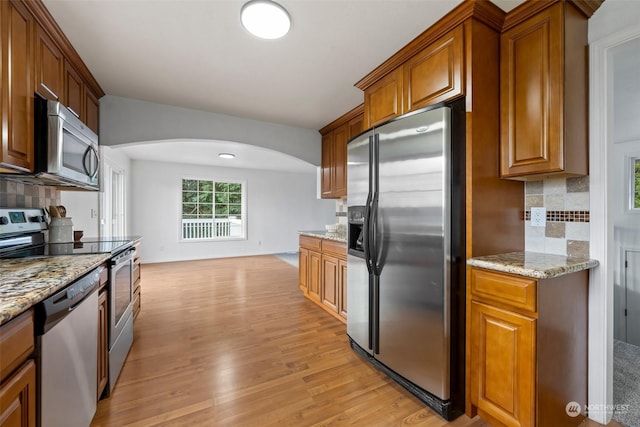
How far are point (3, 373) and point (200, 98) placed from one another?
2.67m

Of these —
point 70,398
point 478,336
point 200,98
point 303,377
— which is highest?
point 200,98

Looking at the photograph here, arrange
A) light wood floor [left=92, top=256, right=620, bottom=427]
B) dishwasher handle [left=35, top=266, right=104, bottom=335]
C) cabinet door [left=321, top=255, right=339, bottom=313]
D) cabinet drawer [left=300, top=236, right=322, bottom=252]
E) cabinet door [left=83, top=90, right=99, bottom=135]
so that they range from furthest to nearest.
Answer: cabinet drawer [left=300, top=236, right=322, bottom=252] → cabinet door [left=321, top=255, right=339, bottom=313] → cabinet door [left=83, top=90, right=99, bottom=135] → light wood floor [left=92, top=256, right=620, bottom=427] → dishwasher handle [left=35, top=266, right=104, bottom=335]

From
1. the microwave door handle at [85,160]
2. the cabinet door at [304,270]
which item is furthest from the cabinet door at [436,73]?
the microwave door handle at [85,160]

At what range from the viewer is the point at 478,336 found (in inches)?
60.0

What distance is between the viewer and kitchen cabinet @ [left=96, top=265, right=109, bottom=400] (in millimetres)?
1584

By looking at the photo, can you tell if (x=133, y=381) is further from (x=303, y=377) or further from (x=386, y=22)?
(x=386, y=22)

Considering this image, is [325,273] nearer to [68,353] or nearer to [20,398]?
[68,353]

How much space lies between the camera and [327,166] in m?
3.92

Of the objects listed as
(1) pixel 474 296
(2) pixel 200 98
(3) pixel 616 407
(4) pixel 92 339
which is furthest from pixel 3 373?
(3) pixel 616 407

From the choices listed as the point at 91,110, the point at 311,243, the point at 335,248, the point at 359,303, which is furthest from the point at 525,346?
the point at 91,110

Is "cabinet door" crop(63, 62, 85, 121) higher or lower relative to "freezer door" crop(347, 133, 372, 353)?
higher

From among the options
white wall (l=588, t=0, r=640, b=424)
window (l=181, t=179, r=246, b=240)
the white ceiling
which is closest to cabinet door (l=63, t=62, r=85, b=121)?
the white ceiling

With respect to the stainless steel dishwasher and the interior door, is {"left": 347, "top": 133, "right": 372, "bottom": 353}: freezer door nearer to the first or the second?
the stainless steel dishwasher

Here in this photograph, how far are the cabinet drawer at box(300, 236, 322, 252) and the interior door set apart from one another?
3595mm
